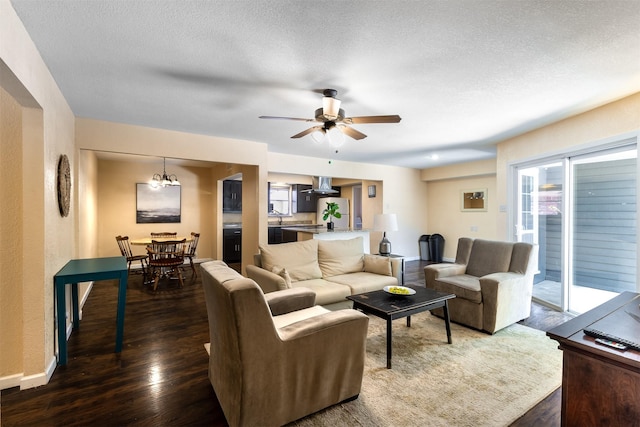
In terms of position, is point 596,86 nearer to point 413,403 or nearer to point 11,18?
point 413,403

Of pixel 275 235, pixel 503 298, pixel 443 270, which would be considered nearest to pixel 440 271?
pixel 443 270

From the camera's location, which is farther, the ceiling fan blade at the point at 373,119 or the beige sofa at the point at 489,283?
the beige sofa at the point at 489,283

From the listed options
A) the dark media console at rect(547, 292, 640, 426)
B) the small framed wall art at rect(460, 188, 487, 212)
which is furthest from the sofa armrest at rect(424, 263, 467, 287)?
the small framed wall art at rect(460, 188, 487, 212)

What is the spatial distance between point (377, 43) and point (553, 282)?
160 inches

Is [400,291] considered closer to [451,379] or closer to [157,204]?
[451,379]

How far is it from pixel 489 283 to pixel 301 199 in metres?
5.91

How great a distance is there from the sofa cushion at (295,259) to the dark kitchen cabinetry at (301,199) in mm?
4549

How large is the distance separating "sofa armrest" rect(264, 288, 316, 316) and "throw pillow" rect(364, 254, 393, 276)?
151 centimetres

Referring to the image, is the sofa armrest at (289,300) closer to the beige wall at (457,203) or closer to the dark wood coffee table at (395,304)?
the dark wood coffee table at (395,304)

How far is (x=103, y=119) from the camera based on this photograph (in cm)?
360

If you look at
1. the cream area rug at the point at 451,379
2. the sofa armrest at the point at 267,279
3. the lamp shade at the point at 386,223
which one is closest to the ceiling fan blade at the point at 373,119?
the sofa armrest at the point at 267,279

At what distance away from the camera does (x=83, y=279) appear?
2.52m

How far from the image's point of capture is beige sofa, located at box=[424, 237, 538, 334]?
3.04m

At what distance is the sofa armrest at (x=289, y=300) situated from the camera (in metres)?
2.44
